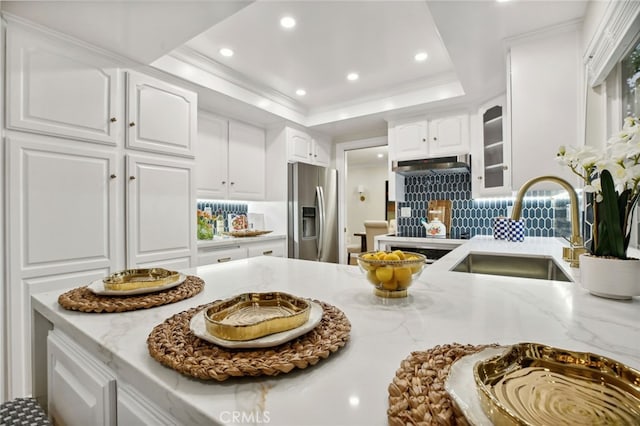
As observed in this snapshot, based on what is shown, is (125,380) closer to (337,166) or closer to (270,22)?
(270,22)

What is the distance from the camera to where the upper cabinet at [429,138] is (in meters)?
3.26

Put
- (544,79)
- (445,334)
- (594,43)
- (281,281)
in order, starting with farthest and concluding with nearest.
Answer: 1. (544,79)
2. (594,43)
3. (281,281)
4. (445,334)

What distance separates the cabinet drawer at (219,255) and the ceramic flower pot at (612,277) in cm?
267

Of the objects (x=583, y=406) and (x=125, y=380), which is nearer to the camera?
(x=583, y=406)

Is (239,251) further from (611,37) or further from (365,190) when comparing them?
(365,190)

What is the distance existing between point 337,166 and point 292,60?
2050 millimetres

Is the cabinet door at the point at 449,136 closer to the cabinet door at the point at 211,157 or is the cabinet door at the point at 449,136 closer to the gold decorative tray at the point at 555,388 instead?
the cabinet door at the point at 211,157

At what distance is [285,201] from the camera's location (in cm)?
390

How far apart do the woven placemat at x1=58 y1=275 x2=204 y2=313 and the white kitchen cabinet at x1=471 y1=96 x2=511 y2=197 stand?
8.65 ft

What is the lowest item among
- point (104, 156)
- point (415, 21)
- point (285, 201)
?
point (285, 201)

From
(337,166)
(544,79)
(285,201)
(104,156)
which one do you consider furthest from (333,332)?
(337,166)

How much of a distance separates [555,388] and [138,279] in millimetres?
1054

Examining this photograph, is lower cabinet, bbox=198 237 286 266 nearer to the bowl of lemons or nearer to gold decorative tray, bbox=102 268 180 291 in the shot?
gold decorative tray, bbox=102 268 180 291

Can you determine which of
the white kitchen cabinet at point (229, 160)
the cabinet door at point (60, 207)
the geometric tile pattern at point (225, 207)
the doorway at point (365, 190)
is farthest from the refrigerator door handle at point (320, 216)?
the doorway at point (365, 190)
